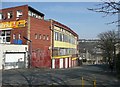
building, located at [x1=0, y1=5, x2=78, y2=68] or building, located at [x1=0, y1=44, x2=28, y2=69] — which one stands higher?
building, located at [x1=0, y1=5, x2=78, y2=68]

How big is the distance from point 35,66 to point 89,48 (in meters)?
96.9

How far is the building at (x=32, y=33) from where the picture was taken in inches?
1690

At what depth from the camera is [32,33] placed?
144 ft

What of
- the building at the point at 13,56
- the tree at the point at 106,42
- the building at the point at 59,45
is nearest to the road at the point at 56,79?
the building at the point at 13,56

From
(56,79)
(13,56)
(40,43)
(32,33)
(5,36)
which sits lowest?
(56,79)

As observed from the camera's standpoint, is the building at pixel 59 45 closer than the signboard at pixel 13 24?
No

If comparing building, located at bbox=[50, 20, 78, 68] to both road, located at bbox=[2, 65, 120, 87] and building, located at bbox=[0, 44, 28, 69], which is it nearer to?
building, located at bbox=[0, 44, 28, 69]

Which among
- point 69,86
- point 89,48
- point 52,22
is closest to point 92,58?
point 89,48

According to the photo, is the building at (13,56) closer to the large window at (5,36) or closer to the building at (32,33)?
the building at (32,33)

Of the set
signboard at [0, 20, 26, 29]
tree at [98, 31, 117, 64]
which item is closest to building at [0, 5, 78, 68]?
signboard at [0, 20, 26, 29]

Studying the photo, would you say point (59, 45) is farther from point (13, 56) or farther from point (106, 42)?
point (106, 42)

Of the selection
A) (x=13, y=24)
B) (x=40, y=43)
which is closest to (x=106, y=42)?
(x=40, y=43)

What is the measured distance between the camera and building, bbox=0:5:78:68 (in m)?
42.9

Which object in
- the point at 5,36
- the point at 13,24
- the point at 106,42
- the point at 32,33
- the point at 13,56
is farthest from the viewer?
the point at 106,42
